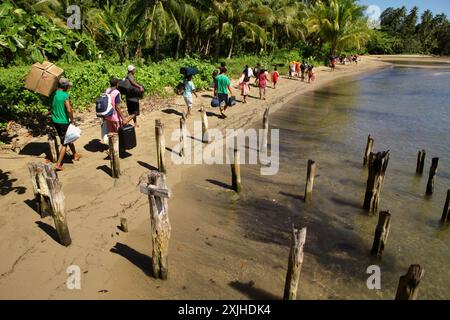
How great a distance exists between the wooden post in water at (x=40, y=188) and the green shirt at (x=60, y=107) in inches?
87.0

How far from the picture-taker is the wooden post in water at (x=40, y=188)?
251 inches

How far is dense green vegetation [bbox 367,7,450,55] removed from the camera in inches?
3135

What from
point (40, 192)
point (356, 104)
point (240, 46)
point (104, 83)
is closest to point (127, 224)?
point (40, 192)

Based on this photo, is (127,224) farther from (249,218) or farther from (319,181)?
(319,181)

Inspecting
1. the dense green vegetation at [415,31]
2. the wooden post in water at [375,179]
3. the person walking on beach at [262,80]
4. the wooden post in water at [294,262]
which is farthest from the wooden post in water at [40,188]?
the dense green vegetation at [415,31]

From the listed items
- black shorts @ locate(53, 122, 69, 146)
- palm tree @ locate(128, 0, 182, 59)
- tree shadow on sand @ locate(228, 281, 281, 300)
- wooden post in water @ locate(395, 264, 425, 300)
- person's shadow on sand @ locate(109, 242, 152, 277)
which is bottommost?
tree shadow on sand @ locate(228, 281, 281, 300)

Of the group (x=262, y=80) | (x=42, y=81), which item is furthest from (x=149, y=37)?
(x=42, y=81)

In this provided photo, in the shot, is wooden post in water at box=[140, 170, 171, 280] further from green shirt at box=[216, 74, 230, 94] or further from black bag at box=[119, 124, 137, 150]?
green shirt at box=[216, 74, 230, 94]

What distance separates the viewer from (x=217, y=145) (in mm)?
12188

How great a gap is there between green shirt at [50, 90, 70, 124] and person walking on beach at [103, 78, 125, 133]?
0.95m

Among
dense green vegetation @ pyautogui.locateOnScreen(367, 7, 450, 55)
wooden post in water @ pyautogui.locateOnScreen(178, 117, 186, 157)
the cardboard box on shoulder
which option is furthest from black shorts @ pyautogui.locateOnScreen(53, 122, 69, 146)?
dense green vegetation @ pyautogui.locateOnScreen(367, 7, 450, 55)

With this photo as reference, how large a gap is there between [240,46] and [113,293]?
33.9 m

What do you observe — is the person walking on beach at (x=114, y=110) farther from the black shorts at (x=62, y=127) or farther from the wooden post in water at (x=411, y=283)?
the wooden post in water at (x=411, y=283)

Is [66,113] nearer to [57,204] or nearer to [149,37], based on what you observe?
[57,204]
